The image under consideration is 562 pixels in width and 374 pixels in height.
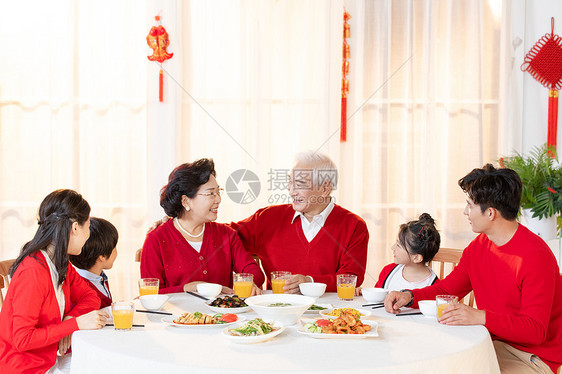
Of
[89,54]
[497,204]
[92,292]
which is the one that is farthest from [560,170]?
[89,54]

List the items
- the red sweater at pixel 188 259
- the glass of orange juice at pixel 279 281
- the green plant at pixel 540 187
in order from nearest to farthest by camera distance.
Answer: the glass of orange juice at pixel 279 281 → the red sweater at pixel 188 259 → the green plant at pixel 540 187

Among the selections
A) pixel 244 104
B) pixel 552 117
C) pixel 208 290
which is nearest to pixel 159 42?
pixel 244 104

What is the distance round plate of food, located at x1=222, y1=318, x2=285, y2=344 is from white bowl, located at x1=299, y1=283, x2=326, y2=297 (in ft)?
1.62

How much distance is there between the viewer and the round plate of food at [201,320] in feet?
5.47

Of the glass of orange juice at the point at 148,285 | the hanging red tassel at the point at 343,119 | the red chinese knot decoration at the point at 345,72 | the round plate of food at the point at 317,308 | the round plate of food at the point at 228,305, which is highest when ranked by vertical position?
the red chinese knot decoration at the point at 345,72

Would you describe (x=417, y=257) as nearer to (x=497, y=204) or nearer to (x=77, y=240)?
(x=497, y=204)

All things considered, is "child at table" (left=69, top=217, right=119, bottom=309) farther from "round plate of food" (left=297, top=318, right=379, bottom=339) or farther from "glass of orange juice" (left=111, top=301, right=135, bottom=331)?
"round plate of food" (left=297, top=318, right=379, bottom=339)

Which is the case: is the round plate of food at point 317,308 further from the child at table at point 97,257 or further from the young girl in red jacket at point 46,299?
the child at table at point 97,257

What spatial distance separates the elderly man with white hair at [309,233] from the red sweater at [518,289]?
584mm

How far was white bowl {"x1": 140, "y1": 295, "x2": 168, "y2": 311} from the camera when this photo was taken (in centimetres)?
184

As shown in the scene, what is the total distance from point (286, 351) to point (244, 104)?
2569 millimetres

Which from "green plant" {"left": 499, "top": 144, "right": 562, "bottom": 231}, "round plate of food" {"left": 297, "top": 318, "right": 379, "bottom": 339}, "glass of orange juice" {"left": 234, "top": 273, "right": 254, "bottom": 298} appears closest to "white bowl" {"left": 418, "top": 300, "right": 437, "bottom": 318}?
"round plate of food" {"left": 297, "top": 318, "right": 379, "bottom": 339}

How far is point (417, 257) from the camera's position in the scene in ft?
8.07


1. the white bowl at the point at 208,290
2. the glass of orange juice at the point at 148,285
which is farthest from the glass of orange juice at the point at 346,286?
the glass of orange juice at the point at 148,285
